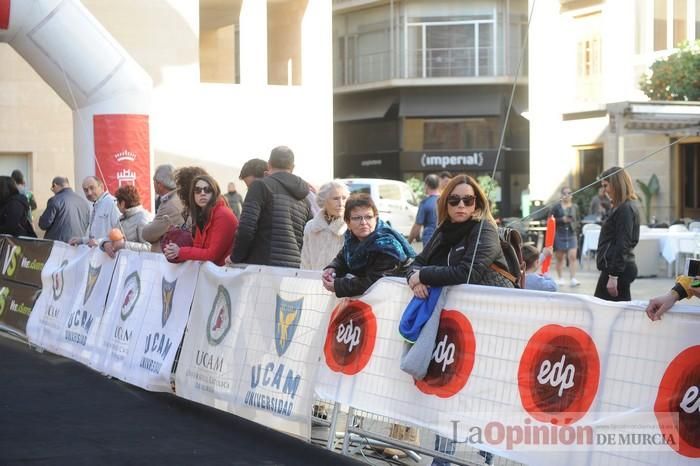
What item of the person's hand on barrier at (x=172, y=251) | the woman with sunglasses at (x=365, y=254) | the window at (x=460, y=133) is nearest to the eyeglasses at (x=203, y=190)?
the person's hand on barrier at (x=172, y=251)

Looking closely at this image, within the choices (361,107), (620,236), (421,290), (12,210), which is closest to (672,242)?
(12,210)

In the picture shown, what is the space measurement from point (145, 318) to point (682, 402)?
563 centimetres

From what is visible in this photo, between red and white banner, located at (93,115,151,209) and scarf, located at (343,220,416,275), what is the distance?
26.1ft

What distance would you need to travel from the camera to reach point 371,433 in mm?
7008

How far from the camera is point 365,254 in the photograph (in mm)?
7172

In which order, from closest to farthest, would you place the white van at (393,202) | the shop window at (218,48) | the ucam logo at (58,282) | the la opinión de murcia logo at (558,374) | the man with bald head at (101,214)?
the la opinión de murcia logo at (558,374) < the ucam logo at (58,282) < the man with bald head at (101,214) < the shop window at (218,48) < the white van at (393,202)

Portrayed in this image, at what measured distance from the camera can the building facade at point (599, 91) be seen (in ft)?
102

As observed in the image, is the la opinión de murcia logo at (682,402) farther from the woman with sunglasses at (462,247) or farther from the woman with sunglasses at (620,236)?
the woman with sunglasses at (620,236)

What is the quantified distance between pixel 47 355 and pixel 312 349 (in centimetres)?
502

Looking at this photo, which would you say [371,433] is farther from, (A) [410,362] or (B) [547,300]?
(B) [547,300]

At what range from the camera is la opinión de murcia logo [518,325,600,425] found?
5.45 meters

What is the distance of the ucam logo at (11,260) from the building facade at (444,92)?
33443 mm

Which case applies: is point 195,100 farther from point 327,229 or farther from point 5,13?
point 327,229

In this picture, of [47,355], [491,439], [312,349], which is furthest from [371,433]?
[47,355]
